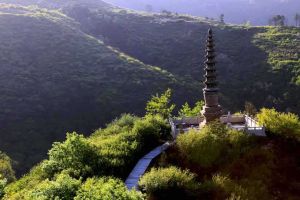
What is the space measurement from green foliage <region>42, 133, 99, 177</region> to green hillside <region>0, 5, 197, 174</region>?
97.0 feet

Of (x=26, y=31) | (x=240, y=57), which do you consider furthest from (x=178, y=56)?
(x=26, y=31)

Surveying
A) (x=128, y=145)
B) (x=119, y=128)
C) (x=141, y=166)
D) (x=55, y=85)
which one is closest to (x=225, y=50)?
(x=55, y=85)

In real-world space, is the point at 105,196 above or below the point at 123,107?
above

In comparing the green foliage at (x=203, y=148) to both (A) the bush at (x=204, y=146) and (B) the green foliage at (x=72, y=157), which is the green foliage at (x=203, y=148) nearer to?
(A) the bush at (x=204, y=146)

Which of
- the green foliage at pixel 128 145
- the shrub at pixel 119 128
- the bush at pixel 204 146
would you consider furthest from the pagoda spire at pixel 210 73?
the shrub at pixel 119 128

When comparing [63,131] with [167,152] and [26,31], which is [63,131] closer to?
[167,152]

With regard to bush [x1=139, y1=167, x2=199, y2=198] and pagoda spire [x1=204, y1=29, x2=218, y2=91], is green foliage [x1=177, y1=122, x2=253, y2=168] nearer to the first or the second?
bush [x1=139, y1=167, x2=199, y2=198]

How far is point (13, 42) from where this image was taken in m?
102

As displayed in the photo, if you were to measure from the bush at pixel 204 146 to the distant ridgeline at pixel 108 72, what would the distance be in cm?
3386

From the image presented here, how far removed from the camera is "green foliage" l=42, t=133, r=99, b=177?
27.6 metres

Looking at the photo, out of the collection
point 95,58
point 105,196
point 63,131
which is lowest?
point 63,131

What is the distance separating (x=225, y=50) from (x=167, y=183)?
10029cm

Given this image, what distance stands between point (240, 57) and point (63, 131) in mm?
61805

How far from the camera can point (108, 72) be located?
318ft
